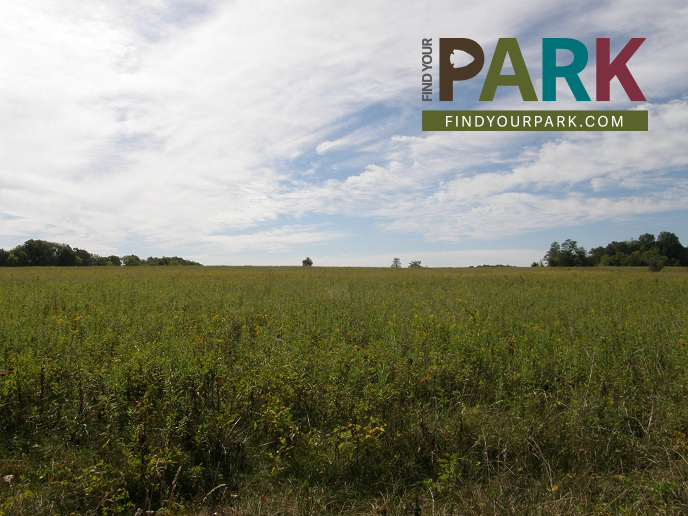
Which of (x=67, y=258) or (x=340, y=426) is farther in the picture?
(x=67, y=258)

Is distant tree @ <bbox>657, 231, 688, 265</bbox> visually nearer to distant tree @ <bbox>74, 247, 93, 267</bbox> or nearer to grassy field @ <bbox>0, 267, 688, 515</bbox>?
grassy field @ <bbox>0, 267, 688, 515</bbox>

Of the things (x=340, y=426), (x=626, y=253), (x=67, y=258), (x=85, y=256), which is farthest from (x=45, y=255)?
(x=626, y=253)

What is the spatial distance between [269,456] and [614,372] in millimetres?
4554

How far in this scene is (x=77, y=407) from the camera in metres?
3.99

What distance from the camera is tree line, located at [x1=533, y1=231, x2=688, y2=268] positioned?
6725 cm

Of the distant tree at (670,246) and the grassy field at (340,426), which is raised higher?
the distant tree at (670,246)

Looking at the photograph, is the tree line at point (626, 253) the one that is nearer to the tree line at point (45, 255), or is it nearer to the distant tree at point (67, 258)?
the tree line at point (45, 255)

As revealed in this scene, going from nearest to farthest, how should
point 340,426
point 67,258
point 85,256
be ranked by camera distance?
1. point 340,426
2. point 67,258
3. point 85,256

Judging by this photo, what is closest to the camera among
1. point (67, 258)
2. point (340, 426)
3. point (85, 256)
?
point (340, 426)

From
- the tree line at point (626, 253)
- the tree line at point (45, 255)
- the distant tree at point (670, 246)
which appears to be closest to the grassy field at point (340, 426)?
the tree line at point (626, 253)

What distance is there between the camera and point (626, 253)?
302 feet

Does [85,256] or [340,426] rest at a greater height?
[85,256]

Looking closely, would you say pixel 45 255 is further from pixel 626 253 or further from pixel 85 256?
pixel 626 253

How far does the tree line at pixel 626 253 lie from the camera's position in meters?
67.2
